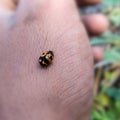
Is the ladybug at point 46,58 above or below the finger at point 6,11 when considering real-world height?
below

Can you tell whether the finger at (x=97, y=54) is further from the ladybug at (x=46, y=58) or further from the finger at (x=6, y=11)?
the ladybug at (x=46, y=58)

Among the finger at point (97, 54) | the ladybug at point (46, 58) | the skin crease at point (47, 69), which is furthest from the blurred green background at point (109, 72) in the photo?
the ladybug at point (46, 58)

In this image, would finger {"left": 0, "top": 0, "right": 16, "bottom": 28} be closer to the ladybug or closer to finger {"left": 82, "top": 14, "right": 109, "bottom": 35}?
the ladybug

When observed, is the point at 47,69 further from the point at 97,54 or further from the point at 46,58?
the point at 97,54

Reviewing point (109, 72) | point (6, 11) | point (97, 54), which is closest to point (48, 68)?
point (6, 11)

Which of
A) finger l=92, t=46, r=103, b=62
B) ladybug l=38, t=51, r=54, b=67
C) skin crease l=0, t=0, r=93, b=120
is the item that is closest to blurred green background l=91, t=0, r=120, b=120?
finger l=92, t=46, r=103, b=62

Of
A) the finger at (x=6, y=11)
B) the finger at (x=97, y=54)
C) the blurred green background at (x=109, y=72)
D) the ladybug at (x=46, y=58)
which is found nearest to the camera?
the ladybug at (x=46, y=58)

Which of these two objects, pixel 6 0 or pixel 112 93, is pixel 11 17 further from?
pixel 112 93
